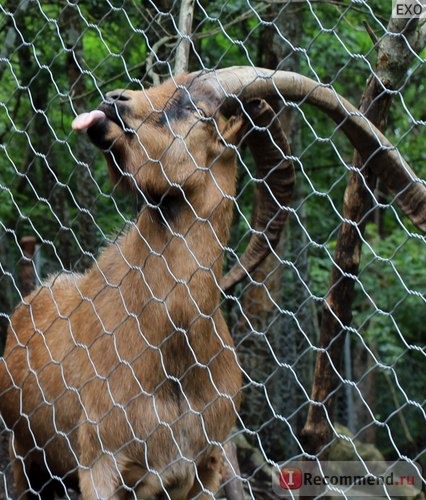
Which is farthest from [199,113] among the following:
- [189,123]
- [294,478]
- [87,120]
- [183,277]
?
[294,478]

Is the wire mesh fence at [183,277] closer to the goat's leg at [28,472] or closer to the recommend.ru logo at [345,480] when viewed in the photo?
the goat's leg at [28,472]

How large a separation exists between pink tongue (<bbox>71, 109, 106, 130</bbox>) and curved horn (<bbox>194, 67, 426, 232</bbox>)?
16.7 inches

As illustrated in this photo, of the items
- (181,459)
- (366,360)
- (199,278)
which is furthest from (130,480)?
Result: (366,360)

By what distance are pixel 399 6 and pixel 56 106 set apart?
5362 millimetres

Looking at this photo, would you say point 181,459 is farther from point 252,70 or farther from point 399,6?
point 399,6

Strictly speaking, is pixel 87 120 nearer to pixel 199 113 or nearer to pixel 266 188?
pixel 199 113

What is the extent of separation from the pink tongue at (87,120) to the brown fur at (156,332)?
4 centimetres

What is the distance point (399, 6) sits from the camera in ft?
13.1

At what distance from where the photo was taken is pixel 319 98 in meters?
3.68

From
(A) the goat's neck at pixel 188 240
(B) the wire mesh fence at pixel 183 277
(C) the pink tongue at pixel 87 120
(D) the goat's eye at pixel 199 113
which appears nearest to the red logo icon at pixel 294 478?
(B) the wire mesh fence at pixel 183 277

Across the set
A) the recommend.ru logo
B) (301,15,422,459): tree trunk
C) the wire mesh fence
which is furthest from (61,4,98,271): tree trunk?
(301,15,422,459): tree trunk

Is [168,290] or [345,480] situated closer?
[168,290]

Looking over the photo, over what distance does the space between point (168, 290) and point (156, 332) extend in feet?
0.60

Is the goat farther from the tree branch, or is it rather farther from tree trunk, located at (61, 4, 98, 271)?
tree trunk, located at (61, 4, 98, 271)
